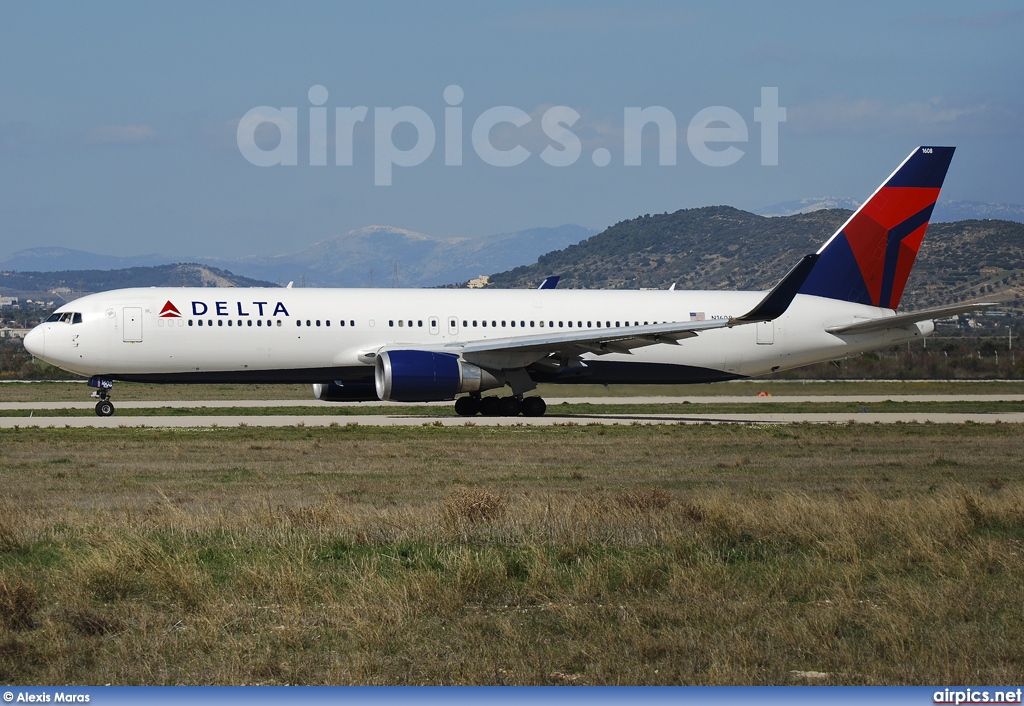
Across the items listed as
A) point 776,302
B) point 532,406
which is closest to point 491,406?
point 532,406

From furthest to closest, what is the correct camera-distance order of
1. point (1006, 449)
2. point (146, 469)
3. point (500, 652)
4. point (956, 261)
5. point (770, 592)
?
1. point (956, 261)
2. point (1006, 449)
3. point (146, 469)
4. point (770, 592)
5. point (500, 652)

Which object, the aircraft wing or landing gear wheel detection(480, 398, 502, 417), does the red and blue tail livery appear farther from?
landing gear wheel detection(480, 398, 502, 417)

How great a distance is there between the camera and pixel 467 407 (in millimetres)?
35344

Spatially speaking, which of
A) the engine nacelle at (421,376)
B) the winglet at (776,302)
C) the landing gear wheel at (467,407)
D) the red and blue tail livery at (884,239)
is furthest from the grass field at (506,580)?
the red and blue tail livery at (884,239)

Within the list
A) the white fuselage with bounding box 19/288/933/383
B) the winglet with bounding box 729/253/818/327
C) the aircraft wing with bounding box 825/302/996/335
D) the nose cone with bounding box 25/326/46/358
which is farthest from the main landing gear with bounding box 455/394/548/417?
the nose cone with bounding box 25/326/46/358

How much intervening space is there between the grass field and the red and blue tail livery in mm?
17641

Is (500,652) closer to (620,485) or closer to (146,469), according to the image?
(620,485)

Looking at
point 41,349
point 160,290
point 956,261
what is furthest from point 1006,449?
point 956,261

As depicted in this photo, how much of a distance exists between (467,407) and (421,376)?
4422 millimetres

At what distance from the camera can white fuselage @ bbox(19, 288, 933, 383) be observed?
32594 millimetres

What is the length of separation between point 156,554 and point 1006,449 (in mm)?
20216

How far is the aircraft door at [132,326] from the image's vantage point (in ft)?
106

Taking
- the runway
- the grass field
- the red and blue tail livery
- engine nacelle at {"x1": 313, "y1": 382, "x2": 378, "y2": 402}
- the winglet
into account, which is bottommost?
the grass field

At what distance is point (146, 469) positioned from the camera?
20.7 meters
